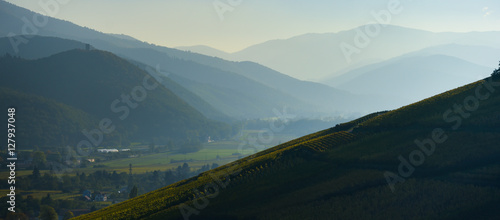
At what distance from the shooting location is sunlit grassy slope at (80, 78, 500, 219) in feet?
155

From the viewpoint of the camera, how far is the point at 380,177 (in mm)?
54656

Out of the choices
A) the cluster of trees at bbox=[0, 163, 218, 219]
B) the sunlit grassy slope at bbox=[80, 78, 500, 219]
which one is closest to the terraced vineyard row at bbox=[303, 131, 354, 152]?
the sunlit grassy slope at bbox=[80, 78, 500, 219]

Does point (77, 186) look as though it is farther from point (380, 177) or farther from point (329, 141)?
point (380, 177)

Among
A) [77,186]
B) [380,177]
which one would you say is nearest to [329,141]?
[380,177]

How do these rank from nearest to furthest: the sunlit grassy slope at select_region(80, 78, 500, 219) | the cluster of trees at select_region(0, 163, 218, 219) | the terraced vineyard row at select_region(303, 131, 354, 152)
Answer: the sunlit grassy slope at select_region(80, 78, 500, 219) < the terraced vineyard row at select_region(303, 131, 354, 152) < the cluster of trees at select_region(0, 163, 218, 219)

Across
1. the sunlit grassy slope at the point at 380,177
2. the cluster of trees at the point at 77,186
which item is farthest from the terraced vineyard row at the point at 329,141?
the cluster of trees at the point at 77,186

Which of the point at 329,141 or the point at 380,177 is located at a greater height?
the point at 329,141

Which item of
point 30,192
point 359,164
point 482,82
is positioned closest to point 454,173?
point 359,164

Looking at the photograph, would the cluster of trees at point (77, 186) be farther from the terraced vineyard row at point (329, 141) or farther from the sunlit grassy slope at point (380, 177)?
the terraced vineyard row at point (329, 141)

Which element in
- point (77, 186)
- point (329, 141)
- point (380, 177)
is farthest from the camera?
point (77, 186)

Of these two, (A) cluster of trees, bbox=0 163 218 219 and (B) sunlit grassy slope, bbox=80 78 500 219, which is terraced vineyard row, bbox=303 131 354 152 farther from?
(A) cluster of trees, bbox=0 163 218 219

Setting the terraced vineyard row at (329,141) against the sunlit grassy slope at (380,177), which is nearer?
the sunlit grassy slope at (380,177)

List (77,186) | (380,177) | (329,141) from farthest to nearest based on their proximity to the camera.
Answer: (77,186)
(329,141)
(380,177)

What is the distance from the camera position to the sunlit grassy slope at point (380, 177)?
47.2m
